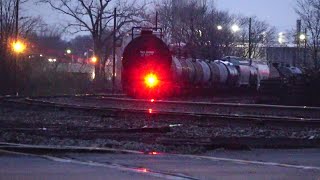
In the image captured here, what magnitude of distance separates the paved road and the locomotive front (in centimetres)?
1889

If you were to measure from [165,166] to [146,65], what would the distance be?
70.2 ft

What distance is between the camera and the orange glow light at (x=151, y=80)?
32312 millimetres

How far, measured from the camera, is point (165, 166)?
11.2 metres

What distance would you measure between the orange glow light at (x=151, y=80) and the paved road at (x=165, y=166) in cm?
1883

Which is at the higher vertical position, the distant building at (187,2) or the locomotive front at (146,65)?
the distant building at (187,2)

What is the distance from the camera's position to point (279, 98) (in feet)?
124

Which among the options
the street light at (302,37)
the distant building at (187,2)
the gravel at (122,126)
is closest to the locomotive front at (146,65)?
the gravel at (122,126)

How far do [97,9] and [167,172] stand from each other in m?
66.2

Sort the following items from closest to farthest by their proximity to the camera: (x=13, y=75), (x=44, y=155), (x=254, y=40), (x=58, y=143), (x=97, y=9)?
(x=44, y=155) < (x=58, y=143) < (x=13, y=75) < (x=97, y=9) < (x=254, y=40)

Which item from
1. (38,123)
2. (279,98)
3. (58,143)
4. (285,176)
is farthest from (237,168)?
(279,98)

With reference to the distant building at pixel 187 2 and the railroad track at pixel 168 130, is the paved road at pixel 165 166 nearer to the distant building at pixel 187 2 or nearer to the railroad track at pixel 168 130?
the railroad track at pixel 168 130

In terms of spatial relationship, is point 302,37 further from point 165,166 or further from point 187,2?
point 165,166

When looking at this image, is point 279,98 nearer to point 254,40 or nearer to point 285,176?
point 285,176

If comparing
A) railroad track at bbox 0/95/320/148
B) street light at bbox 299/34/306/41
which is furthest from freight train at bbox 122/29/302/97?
street light at bbox 299/34/306/41
